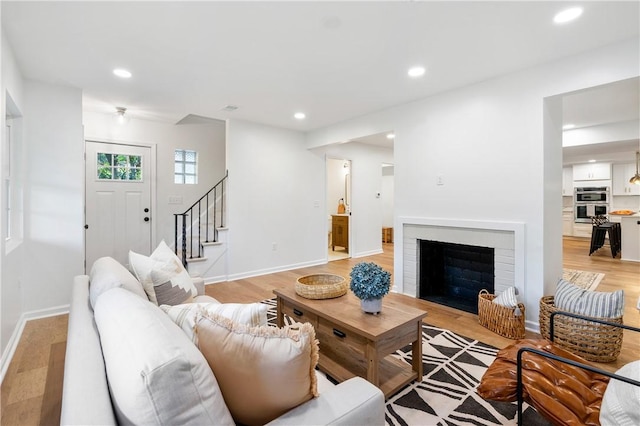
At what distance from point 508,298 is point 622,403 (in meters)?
1.82

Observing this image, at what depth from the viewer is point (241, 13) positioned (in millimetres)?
2137

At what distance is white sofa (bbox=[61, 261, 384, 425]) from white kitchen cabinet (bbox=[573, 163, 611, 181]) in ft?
35.1

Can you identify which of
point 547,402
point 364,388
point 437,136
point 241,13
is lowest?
point 547,402

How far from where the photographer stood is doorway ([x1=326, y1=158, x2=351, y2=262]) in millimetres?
6804

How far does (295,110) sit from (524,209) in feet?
9.90

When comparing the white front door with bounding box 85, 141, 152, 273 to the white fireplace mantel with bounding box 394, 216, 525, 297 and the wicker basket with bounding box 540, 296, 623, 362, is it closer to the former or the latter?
the white fireplace mantel with bounding box 394, 216, 525, 297

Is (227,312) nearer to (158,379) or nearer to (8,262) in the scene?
(158,379)

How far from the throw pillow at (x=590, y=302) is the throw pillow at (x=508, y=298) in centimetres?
31

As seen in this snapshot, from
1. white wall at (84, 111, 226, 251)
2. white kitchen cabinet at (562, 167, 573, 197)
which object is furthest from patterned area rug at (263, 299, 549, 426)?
white kitchen cabinet at (562, 167, 573, 197)

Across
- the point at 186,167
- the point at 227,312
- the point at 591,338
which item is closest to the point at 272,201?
the point at 186,167

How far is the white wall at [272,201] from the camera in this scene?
4.85m

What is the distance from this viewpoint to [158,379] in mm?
705

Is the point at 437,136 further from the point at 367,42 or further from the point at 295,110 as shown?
the point at 295,110

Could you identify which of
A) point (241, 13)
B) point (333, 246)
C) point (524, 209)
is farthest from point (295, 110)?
point (333, 246)
